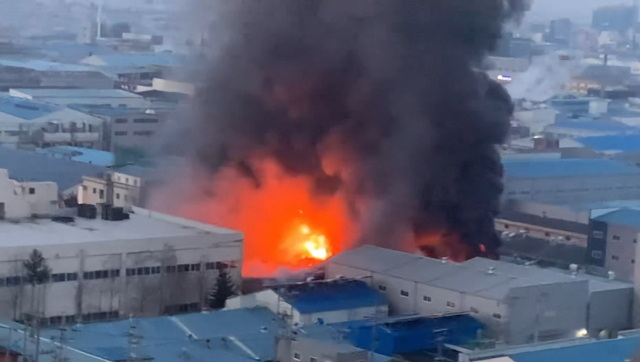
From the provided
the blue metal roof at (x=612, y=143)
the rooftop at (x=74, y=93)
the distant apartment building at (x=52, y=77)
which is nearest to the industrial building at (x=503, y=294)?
the blue metal roof at (x=612, y=143)

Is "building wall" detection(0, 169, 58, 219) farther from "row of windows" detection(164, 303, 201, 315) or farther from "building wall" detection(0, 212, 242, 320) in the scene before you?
"row of windows" detection(164, 303, 201, 315)

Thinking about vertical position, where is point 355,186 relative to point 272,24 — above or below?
below

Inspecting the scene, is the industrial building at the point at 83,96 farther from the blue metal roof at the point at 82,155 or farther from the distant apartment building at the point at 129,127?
the blue metal roof at the point at 82,155

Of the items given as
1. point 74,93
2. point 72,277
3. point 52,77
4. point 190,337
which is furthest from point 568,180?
point 52,77

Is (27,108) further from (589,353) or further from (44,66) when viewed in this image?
(589,353)

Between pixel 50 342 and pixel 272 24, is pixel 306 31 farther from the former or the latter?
pixel 50 342

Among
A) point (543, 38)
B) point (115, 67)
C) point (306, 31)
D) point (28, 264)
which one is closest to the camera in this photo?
point (28, 264)

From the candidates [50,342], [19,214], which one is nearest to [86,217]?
[19,214]
